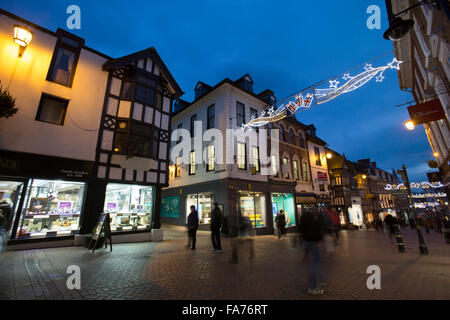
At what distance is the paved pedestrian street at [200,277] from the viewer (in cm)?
391

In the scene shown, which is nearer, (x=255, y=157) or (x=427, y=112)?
(x=427, y=112)

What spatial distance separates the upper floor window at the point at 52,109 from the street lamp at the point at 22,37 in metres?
2.04

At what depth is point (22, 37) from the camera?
8281 millimetres

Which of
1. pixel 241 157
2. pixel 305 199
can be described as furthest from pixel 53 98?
pixel 305 199

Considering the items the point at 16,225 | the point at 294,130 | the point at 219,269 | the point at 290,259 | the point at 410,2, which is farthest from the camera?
the point at 294,130

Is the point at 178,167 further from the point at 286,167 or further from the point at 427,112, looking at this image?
the point at 427,112

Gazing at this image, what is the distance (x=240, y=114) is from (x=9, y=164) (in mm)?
14037

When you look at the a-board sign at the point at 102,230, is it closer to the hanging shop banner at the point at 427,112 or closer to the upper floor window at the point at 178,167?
the upper floor window at the point at 178,167

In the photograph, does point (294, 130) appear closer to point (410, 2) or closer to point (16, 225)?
point (410, 2)

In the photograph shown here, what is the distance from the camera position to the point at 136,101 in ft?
38.0

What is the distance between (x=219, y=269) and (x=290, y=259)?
309cm

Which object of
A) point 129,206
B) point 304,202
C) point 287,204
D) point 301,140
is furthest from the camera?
point 301,140

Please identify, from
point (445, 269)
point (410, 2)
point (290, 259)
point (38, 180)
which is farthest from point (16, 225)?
point (410, 2)

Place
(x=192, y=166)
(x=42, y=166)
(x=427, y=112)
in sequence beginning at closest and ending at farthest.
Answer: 1. (x=427, y=112)
2. (x=42, y=166)
3. (x=192, y=166)
